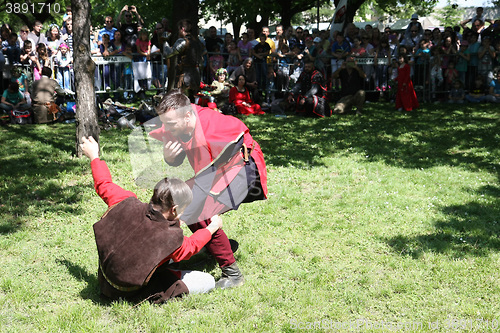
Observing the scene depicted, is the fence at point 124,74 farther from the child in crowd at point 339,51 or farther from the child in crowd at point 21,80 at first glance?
the child in crowd at point 339,51

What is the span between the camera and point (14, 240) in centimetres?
548

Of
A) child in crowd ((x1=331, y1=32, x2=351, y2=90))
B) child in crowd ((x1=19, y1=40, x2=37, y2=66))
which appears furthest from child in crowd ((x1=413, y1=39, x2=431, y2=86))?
child in crowd ((x1=19, y1=40, x2=37, y2=66))

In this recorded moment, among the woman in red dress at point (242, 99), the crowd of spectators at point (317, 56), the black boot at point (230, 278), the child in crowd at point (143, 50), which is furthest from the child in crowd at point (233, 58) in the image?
the black boot at point (230, 278)

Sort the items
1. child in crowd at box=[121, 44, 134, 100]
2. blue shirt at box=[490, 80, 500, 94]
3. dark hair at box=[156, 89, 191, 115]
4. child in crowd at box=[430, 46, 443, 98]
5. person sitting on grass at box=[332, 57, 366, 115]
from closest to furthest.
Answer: dark hair at box=[156, 89, 191, 115]
person sitting on grass at box=[332, 57, 366, 115]
child in crowd at box=[121, 44, 134, 100]
blue shirt at box=[490, 80, 500, 94]
child in crowd at box=[430, 46, 443, 98]

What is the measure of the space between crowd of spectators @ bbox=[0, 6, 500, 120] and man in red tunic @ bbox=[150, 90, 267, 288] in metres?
9.38

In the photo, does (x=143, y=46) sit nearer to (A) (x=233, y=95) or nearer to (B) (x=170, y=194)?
(A) (x=233, y=95)

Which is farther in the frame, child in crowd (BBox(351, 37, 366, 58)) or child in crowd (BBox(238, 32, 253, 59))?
child in crowd (BBox(238, 32, 253, 59))

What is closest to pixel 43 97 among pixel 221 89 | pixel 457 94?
pixel 221 89

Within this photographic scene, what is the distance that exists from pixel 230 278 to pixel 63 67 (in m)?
10.5

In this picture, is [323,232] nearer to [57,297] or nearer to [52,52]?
[57,297]

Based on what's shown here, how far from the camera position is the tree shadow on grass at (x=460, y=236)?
5.23m

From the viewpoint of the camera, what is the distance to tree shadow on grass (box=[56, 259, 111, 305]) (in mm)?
4285

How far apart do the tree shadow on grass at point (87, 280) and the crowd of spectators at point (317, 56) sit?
921 cm

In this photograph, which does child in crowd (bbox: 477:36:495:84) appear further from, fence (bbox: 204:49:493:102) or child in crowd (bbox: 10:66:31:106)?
child in crowd (bbox: 10:66:31:106)
